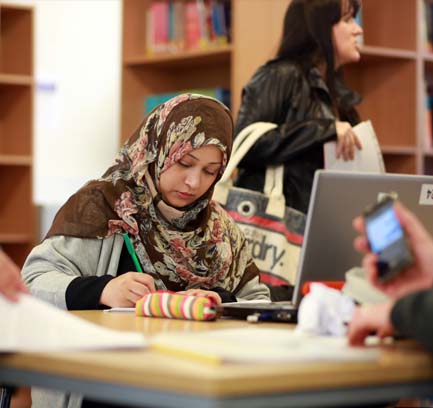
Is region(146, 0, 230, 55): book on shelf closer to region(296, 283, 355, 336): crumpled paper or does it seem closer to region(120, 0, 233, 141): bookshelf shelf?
region(120, 0, 233, 141): bookshelf shelf

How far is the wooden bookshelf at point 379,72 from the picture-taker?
14.7 ft

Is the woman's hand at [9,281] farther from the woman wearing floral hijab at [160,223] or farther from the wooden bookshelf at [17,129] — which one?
the wooden bookshelf at [17,129]

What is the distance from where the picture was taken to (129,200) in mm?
2123

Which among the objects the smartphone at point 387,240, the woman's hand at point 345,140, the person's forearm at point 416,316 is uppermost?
the woman's hand at point 345,140

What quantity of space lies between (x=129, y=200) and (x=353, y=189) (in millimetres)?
668

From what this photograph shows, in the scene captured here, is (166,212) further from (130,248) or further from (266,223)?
(266,223)

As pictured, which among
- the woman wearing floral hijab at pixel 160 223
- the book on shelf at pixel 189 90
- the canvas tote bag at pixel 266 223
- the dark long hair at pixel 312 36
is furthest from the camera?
the book on shelf at pixel 189 90

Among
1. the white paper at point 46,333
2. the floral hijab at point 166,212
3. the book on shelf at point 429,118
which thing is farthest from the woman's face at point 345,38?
the white paper at point 46,333

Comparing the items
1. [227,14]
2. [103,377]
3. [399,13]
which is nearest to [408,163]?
[399,13]

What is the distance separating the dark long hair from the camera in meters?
2.99

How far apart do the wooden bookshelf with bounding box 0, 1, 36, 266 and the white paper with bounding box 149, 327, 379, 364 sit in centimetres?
384

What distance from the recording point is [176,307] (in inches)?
66.6

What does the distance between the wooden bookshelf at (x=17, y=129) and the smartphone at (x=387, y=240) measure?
151 inches

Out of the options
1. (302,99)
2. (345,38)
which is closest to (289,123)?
(302,99)
